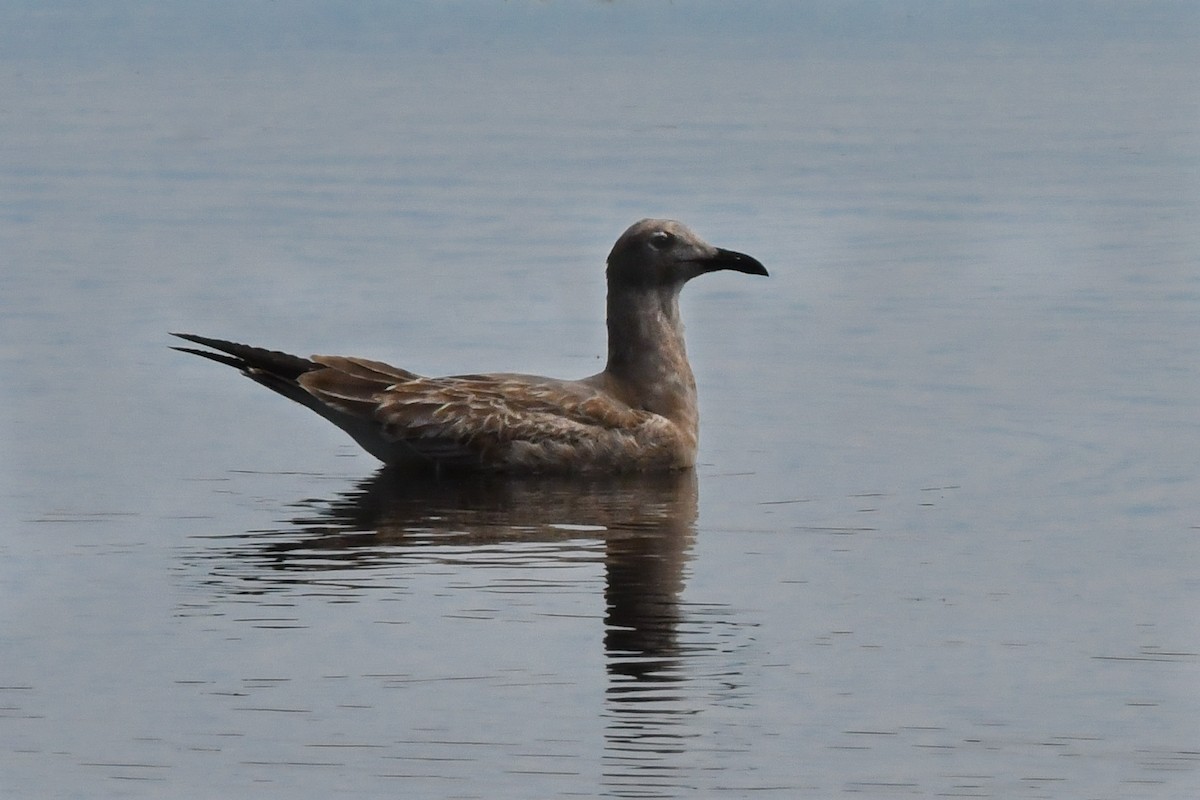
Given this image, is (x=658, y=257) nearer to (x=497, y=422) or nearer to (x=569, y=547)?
(x=497, y=422)

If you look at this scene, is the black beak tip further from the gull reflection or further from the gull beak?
the gull reflection

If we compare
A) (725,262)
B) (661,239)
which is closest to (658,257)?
(661,239)

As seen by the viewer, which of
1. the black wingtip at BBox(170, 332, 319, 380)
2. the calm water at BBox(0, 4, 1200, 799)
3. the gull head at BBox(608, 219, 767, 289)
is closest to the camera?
the calm water at BBox(0, 4, 1200, 799)

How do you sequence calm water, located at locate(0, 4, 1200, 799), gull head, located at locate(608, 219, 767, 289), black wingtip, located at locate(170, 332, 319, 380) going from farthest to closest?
gull head, located at locate(608, 219, 767, 289) → black wingtip, located at locate(170, 332, 319, 380) → calm water, located at locate(0, 4, 1200, 799)

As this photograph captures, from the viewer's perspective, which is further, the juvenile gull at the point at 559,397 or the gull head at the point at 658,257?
the gull head at the point at 658,257

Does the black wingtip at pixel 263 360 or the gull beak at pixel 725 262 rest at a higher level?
the gull beak at pixel 725 262

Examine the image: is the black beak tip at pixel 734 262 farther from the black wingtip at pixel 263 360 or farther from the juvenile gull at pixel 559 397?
the black wingtip at pixel 263 360

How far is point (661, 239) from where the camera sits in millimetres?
13609

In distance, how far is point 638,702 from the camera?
873cm

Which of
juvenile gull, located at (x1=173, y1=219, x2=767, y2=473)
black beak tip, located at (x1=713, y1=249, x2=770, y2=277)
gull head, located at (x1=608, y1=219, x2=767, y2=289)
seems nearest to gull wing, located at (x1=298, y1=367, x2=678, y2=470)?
juvenile gull, located at (x1=173, y1=219, x2=767, y2=473)

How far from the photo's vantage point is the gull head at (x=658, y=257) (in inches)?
535

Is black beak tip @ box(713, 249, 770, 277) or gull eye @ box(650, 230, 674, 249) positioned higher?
gull eye @ box(650, 230, 674, 249)

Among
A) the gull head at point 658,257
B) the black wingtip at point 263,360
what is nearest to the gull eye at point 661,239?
the gull head at point 658,257

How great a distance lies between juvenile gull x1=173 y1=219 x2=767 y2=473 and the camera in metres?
12.9
